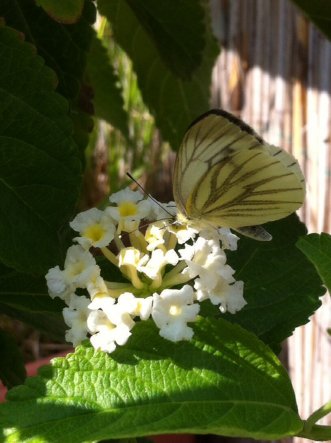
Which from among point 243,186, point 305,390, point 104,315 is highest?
point 243,186

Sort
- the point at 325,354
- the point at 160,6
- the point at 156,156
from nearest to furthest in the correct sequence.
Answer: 1. the point at 160,6
2. the point at 325,354
3. the point at 156,156

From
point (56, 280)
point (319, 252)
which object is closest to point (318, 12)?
point (319, 252)

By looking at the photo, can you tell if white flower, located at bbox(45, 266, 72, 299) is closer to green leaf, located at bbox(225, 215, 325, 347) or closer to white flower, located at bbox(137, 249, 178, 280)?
white flower, located at bbox(137, 249, 178, 280)

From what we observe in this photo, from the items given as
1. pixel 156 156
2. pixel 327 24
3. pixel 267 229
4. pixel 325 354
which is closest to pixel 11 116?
pixel 267 229

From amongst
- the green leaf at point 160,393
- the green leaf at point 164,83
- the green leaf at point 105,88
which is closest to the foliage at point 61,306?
Result: the green leaf at point 160,393

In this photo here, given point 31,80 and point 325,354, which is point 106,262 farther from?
point 325,354
